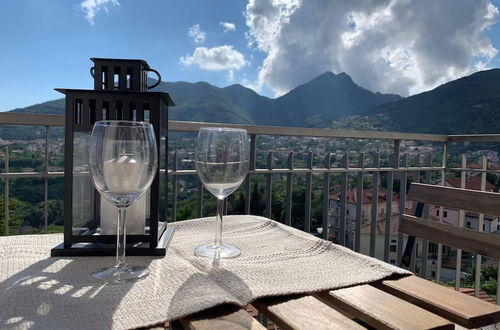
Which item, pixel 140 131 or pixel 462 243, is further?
pixel 462 243

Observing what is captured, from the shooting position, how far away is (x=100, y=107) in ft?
2.42

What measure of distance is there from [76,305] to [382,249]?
290 cm

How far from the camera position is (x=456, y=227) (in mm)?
975

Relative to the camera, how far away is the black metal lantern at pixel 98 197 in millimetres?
720

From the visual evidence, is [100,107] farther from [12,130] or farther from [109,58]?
[12,130]

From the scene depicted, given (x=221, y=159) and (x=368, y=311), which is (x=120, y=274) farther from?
(x=368, y=311)

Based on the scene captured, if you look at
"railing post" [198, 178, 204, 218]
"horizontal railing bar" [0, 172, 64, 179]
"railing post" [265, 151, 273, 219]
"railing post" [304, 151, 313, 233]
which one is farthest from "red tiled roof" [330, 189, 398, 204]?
"horizontal railing bar" [0, 172, 64, 179]

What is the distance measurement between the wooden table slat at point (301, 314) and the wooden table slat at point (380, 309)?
44mm

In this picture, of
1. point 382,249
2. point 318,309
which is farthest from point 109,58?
point 382,249

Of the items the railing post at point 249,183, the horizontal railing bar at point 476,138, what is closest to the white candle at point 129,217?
the railing post at point 249,183

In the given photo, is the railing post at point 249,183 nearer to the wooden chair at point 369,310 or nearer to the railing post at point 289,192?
the railing post at point 289,192

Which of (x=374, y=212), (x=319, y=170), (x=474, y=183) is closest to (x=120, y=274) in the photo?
(x=319, y=170)

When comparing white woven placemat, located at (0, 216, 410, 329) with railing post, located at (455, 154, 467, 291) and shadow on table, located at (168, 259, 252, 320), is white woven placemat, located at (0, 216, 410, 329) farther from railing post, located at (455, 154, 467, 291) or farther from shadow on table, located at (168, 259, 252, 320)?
railing post, located at (455, 154, 467, 291)

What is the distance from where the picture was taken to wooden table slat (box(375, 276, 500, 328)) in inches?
19.7
